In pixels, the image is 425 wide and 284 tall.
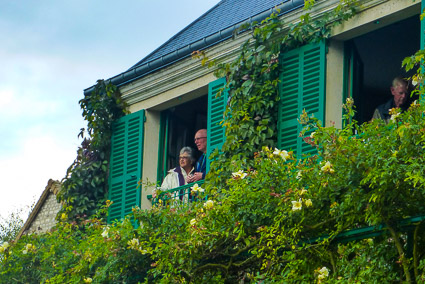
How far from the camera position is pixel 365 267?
7855mm

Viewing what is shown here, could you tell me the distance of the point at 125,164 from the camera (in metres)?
13.3

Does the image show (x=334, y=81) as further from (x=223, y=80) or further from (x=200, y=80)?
(x=200, y=80)

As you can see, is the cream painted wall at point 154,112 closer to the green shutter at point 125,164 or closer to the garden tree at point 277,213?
the green shutter at point 125,164

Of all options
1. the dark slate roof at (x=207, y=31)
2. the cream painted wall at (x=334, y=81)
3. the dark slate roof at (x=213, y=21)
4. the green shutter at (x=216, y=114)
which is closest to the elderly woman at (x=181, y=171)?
the green shutter at (x=216, y=114)

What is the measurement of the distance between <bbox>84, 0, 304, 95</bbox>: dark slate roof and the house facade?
1 centimetres

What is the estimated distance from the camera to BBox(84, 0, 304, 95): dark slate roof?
11914 mm

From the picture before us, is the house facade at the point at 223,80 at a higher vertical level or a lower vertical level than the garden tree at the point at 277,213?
higher

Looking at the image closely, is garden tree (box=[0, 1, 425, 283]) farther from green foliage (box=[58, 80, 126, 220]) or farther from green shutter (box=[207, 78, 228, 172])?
green foliage (box=[58, 80, 126, 220])

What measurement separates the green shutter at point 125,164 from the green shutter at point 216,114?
4.58 ft

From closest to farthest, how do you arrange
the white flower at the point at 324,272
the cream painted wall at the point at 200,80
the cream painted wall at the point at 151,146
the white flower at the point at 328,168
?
the white flower at the point at 324,272 → the white flower at the point at 328,168 → the cream painted wall at the point at 200,80 → the cream painted wall at the point at 151,146

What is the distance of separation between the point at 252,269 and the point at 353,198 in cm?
168

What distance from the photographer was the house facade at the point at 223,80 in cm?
1098

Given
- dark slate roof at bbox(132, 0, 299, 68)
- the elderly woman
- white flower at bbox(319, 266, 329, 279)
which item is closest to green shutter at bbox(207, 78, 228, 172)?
the elderly woman

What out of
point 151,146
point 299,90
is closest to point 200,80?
point 151,146
